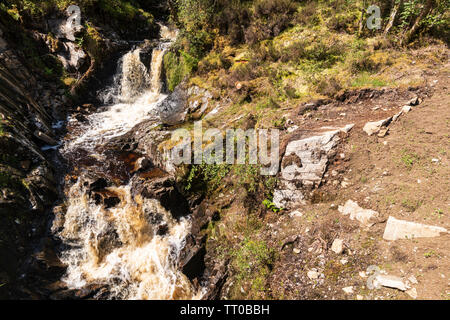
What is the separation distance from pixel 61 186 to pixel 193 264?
6.01m

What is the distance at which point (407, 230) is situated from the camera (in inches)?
164

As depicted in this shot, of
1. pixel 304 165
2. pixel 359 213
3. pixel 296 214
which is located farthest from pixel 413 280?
pixel 304 165

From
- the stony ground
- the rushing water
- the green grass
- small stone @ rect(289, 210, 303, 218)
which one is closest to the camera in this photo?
the stony ground

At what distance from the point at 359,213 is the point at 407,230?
882 millimetres

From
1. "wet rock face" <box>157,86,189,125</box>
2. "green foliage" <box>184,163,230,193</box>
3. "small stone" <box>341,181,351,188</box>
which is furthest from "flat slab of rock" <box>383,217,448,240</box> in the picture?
"wet rock face" <box>157,86,189,125</box>

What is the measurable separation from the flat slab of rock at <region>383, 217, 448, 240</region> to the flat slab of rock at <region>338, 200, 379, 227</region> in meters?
0.32

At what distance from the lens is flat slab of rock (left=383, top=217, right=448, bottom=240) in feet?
12.9

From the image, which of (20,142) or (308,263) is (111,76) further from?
(308,263)

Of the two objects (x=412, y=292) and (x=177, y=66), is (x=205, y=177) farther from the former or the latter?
(x=177, y=66)

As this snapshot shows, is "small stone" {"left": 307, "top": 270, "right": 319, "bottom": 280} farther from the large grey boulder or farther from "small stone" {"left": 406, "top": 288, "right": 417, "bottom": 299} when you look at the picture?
the large grey boulder

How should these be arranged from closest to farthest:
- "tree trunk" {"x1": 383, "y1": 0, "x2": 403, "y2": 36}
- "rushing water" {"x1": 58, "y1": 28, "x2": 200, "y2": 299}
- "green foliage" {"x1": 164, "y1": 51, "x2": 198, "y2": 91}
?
"rushing water" {"x1": 58, "y1": 28, "x2": 200, "y2": 299} → "tree trunk" {"x1": 383, "y1": 0, "x2": 403, "y2": 36} → "green foliage" {"x1": 164, "y1": 51, "x2": 198, "y2": 91}

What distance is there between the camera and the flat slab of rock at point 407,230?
3.94 meters

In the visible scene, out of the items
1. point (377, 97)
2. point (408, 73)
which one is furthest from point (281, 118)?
point (408, 73)

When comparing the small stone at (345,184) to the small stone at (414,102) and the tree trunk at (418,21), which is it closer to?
the small stone at (414,102)
